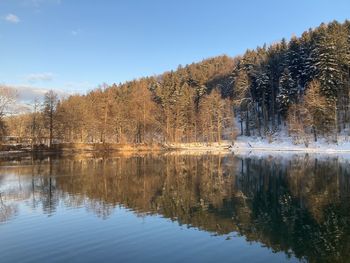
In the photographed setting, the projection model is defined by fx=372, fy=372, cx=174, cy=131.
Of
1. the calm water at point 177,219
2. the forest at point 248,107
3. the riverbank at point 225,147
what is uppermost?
the forest at point 248,107

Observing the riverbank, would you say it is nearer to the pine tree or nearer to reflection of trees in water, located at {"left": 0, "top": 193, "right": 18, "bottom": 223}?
the pine tree

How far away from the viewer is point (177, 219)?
76.9 feet

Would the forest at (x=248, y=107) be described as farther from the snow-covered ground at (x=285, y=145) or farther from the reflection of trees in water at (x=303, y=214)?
the reflection of trees in water at (x=303, y=214)

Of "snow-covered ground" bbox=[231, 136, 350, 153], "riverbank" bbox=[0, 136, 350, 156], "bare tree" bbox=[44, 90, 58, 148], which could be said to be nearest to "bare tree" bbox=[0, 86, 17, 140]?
"riverbank" bbox=[0, 136, 350, 156]

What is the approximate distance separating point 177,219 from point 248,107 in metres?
95.7

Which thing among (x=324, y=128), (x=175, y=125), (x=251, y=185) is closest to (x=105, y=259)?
(x=251, y=185)

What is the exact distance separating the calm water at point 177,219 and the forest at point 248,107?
48378mm

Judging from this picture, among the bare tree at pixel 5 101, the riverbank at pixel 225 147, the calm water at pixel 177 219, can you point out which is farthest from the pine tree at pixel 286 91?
the bare tree at pixel 5 101

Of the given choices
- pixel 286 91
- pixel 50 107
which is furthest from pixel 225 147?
pixel 50 107

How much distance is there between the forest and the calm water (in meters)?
48.4

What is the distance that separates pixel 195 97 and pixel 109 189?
106934 mm

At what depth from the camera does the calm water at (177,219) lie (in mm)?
16766

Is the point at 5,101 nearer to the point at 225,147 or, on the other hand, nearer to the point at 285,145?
the point at 225,147

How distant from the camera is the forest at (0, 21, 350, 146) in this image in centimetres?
8456
